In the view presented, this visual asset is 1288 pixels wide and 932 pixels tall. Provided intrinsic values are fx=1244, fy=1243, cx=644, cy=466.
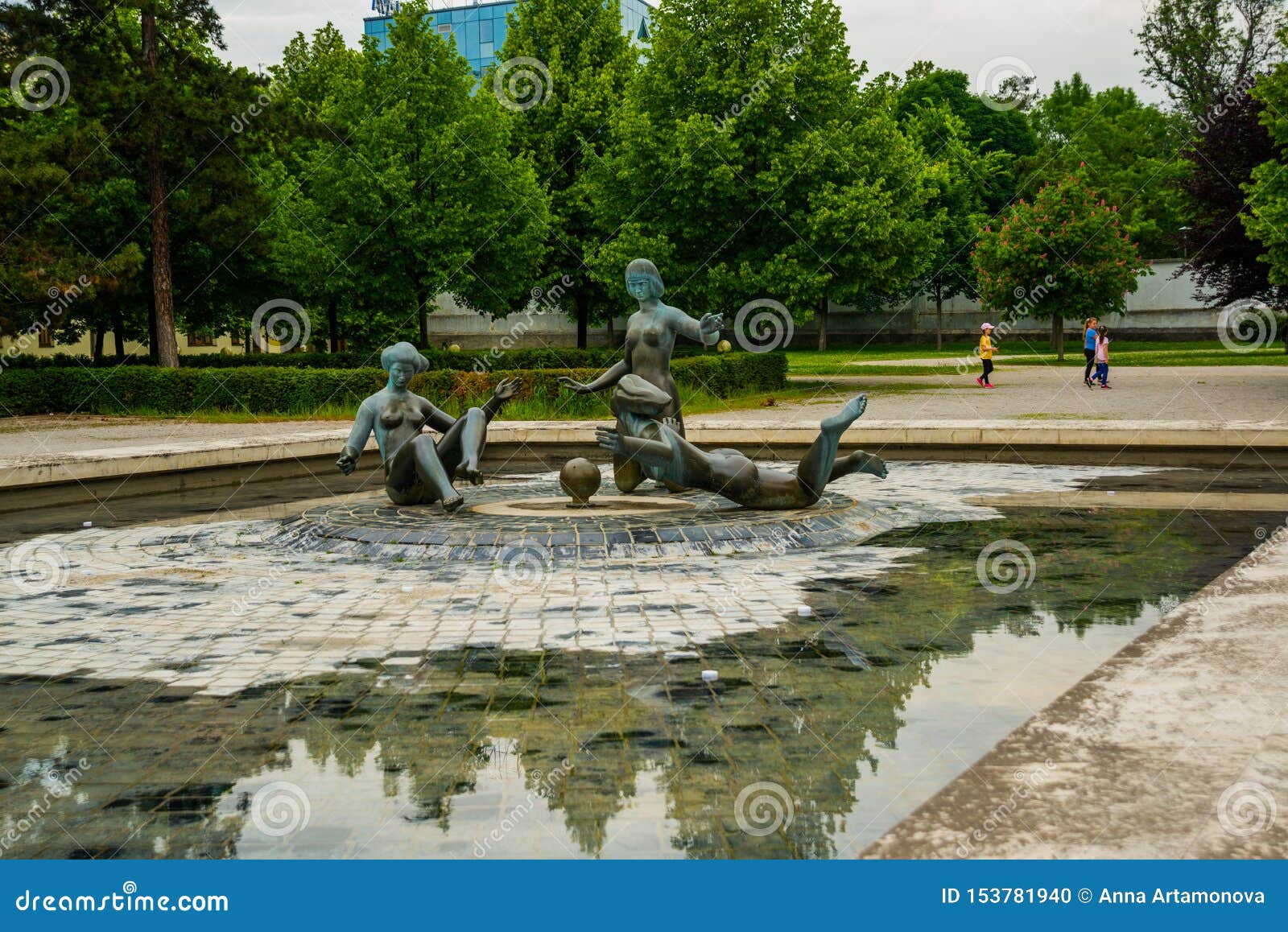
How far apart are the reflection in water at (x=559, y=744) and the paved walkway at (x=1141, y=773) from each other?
10.4 inches

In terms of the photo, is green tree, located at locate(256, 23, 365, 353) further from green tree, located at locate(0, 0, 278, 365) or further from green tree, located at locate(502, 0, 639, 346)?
green tree, located at locate(502, 0, 639, 346)

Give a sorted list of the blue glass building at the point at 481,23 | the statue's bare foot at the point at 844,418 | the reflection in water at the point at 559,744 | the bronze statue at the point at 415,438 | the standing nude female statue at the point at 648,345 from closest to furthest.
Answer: the reflection in water at the point at 559,744 → the statue's bare foot at the point at 844,418 → the bronze statue at the point at 415,438 → the standing nude female statue at the point at 648,345 → the blue glass building at the point at 481,23

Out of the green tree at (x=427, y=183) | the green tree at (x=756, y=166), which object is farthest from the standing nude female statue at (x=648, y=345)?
the green tree at (x=427, y=183)

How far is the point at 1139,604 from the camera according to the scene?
288 inches

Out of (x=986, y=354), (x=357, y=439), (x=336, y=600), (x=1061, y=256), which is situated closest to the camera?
(x=336, y=600)

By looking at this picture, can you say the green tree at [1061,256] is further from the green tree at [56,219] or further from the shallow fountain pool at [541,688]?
the shallow fountain pool at [541,688]

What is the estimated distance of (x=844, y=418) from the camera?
377 inches

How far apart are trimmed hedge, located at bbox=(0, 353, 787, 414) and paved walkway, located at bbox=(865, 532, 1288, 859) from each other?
17.5m

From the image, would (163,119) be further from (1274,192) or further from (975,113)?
(975,113)

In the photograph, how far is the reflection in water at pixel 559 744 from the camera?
155 inches

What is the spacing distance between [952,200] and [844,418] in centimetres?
5083

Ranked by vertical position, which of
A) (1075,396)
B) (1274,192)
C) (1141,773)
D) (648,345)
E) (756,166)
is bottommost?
(1141,773)

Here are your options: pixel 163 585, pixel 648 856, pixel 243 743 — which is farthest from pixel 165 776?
pixel 163 585

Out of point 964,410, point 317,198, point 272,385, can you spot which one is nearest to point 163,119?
point 317,198
